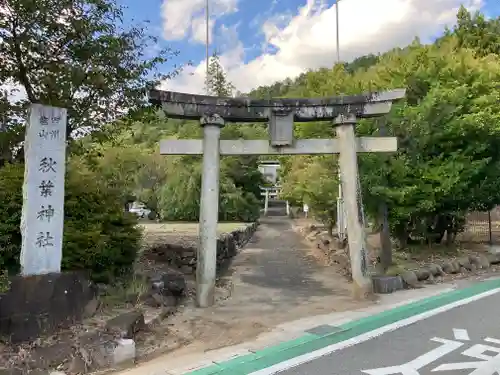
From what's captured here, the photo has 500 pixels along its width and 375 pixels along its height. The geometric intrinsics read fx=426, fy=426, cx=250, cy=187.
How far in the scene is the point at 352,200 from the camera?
869cm

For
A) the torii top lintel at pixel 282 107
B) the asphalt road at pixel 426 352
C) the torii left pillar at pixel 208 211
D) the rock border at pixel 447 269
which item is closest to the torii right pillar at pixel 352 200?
the torii top lintel at pixel 282 107

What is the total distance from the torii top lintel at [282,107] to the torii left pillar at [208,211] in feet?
0.89

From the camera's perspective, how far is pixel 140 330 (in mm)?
5820

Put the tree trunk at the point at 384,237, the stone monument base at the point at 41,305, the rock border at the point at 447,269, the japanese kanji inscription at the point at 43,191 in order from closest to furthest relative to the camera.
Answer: the stone monument base at the point at 41,305
the japanese kanji inscription at the point at 43,191
the rock border at the point at 447,269
the tree trunk at the point at 384,237

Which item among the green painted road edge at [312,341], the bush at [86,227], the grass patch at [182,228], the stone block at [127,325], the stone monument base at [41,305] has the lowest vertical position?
the green painted road edge at [312,341]

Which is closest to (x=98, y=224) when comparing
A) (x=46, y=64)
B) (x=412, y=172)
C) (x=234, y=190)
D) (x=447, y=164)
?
(x=46, y=64)

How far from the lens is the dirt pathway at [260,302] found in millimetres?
6297

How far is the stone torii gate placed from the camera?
8344 mm

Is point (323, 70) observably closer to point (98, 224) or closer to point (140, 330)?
point (98, 224)

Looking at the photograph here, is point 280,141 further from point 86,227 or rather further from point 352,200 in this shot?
point 86,227

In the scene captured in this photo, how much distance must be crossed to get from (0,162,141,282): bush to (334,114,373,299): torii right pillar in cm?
421

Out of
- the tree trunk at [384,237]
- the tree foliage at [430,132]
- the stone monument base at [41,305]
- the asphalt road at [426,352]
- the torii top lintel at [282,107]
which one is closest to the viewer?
the asphalt road at [426,352]

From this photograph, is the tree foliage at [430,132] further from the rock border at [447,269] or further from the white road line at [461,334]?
the white road line at [461,334]

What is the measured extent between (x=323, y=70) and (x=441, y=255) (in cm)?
687
